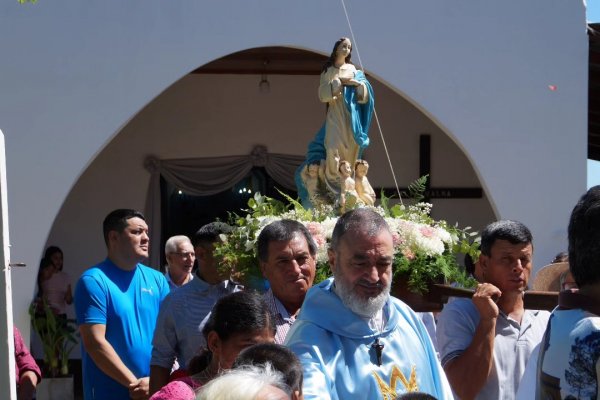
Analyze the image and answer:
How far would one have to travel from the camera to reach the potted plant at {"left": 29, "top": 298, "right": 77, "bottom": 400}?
11477 mm

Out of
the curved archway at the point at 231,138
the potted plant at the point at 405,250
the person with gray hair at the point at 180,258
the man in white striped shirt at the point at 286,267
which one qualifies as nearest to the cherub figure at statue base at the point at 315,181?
the person with gray hair at the point at 180,258

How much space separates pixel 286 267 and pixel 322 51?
711 centimetres

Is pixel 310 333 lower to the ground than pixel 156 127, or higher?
lower

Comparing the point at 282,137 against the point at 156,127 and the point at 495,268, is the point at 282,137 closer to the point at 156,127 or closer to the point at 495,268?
the point at 156,127

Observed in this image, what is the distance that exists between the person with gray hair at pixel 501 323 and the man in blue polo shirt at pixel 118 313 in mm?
1678

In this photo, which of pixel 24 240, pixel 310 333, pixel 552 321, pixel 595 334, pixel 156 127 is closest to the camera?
pixel 595 334

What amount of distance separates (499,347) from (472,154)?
7413mm

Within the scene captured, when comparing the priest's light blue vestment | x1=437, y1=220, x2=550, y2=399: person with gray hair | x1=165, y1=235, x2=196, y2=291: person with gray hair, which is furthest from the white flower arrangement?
x1=165, y1=235, x2=196, y2=291: person with gray hair

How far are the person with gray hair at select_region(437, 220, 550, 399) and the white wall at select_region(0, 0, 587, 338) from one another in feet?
22.6

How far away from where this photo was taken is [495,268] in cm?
422

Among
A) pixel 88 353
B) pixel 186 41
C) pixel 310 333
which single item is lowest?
pixel 88 353

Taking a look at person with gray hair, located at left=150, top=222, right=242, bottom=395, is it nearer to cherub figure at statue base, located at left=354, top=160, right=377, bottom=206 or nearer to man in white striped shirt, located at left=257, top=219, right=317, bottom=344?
man in white striped shirt, located at left=257, top=219, right=317, bottom=344

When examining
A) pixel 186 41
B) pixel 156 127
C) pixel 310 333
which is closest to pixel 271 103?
pixel 156 127

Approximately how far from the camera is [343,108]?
26.1 ft
